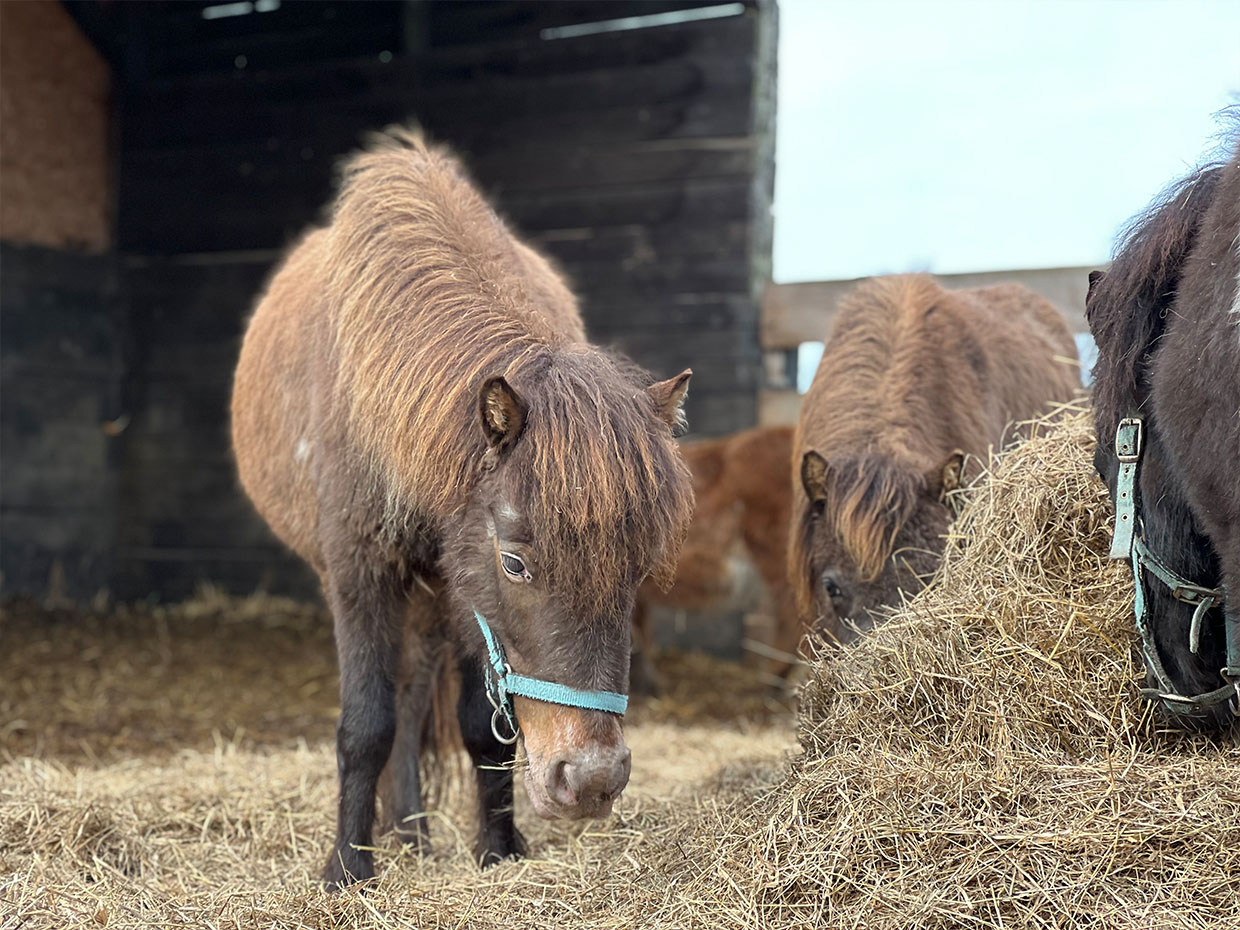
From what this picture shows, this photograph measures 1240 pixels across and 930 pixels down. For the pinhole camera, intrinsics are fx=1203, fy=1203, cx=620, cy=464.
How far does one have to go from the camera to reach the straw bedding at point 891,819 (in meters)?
2.29

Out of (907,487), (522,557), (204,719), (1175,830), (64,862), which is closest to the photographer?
(1175,830)

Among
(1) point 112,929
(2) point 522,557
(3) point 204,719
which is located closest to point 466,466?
(2) point 522,557

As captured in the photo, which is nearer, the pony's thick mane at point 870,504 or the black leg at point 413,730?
the pony's thick mane at point 870,504

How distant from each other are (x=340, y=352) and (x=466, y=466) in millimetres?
741

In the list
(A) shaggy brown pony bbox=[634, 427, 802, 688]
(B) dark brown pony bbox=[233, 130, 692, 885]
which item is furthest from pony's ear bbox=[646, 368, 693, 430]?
(A) shaggy brown pony bbox=[634, 427, 802, 688]

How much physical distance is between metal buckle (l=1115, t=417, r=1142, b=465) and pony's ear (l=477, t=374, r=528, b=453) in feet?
3.93

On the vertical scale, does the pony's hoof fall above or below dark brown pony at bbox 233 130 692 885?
below

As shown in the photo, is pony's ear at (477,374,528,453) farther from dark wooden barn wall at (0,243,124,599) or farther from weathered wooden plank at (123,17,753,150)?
dark wooden barn wall at (0,243,124,599)

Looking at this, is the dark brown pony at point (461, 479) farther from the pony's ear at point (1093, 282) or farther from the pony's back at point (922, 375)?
the pony's back at point (922, 375)

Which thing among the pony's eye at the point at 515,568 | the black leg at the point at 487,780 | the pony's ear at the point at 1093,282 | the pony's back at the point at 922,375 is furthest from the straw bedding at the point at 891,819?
the pony's eye at the point at 515,568

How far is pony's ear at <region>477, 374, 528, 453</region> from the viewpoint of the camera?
8.09 feet

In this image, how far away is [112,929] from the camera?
2574 mm

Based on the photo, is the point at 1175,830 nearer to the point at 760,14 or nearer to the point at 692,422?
the point at 692,422

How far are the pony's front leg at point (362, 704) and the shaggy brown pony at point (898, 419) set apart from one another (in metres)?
1.19
